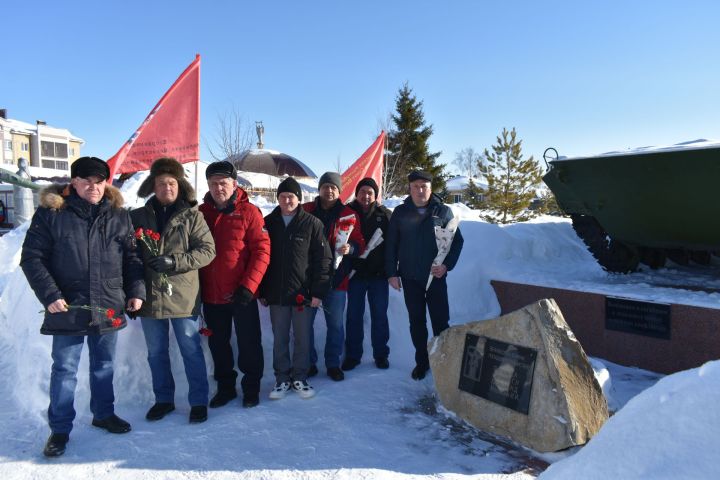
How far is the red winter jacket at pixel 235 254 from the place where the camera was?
→ 3.63 m

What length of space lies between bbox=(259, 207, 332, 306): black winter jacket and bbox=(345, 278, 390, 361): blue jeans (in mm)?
685

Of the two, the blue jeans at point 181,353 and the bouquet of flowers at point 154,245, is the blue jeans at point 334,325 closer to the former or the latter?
the blue jeans at point 181,353

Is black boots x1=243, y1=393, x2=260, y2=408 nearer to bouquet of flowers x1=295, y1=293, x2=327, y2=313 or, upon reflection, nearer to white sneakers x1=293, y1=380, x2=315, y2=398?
white sneakers x1=293, y1=380, x2=315, y2=398

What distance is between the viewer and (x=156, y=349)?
3553mm

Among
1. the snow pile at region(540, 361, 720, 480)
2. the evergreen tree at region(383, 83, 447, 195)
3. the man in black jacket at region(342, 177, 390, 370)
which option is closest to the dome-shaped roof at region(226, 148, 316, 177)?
the evergreen tree at region(383, 83, 447, 195)

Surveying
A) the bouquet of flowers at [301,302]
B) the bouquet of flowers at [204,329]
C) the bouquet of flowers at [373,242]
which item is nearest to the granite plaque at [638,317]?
the bouquet of flowers at [373,242]

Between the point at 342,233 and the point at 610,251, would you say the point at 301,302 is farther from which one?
the point at 610,251

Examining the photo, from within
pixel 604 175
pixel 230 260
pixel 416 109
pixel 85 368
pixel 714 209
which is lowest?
pixel 85 368

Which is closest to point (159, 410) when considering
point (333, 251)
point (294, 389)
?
point (294, 389)

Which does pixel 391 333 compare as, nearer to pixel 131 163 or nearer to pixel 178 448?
pixel 178 448

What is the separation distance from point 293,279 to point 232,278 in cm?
48

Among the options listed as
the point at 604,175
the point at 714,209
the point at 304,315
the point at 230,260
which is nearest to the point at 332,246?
the point at 304,315

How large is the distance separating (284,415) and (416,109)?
760 inches

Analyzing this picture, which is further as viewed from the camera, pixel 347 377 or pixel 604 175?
pixel 604 175
